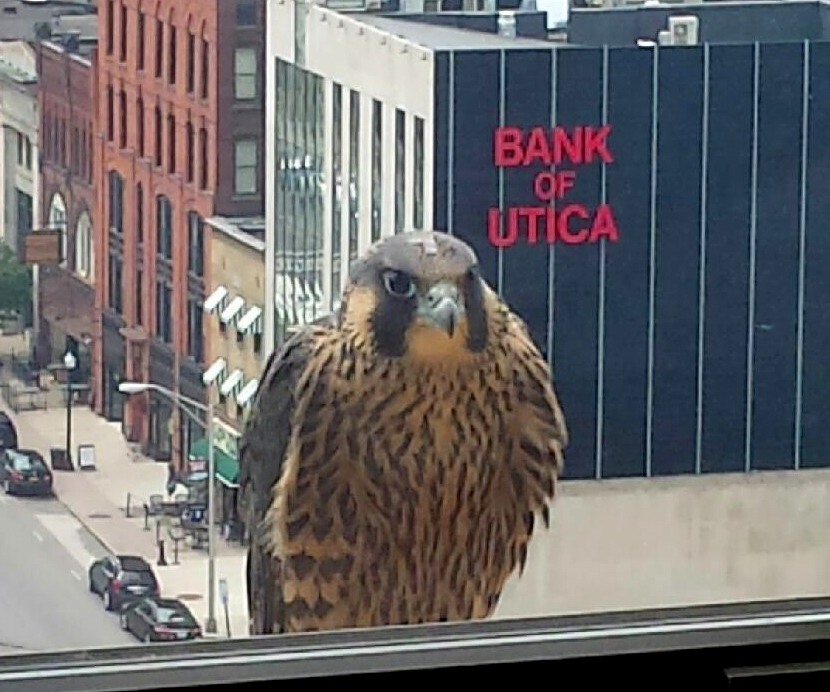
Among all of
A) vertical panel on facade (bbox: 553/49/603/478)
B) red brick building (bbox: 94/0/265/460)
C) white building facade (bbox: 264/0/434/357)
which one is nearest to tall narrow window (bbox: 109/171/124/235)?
red brick building (bbox: 94/0/265/460)

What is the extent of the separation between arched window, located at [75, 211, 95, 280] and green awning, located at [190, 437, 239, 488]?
141 mm

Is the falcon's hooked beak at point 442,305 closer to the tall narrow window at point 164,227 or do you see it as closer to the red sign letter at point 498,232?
the red sign letter at point 498,232

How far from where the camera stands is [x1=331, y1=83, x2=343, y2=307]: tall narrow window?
1263mm

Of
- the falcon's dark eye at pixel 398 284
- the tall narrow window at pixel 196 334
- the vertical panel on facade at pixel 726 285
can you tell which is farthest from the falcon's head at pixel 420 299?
the vertical panel on facade at pixel 726 285

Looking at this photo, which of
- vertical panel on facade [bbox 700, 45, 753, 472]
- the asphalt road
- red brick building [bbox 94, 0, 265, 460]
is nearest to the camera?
the asphalt road

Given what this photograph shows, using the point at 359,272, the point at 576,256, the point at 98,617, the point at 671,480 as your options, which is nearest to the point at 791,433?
the point at 671,480

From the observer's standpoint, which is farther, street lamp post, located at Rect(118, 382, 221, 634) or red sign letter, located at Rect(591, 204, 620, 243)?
red sign letter, located at Rect(591, 204, 620, 243)

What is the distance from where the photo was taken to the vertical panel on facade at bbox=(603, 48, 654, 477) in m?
1.31

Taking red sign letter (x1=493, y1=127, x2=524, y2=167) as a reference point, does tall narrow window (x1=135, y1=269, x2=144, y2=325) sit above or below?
below

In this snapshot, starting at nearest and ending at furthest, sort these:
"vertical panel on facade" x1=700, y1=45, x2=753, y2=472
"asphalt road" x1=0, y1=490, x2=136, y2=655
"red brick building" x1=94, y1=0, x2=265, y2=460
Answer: "asphalt road" x1=0, y1=490, x2=136, y2=655 → "red brick building" x1=94, y1=0, x2=265, y2=460 → "vertical panel on facade" x1=700, y1=45, x2=753, y2=472

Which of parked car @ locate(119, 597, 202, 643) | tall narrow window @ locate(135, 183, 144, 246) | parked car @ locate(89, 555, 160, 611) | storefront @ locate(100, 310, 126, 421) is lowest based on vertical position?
parked car @ locate(119, 597, 202, 643)

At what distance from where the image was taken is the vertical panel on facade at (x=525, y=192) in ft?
4.14

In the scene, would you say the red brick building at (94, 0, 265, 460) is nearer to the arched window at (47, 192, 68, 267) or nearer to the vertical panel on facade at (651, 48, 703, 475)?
the arched window at (47, 192, 68, 267)

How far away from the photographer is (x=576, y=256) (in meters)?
1.32
